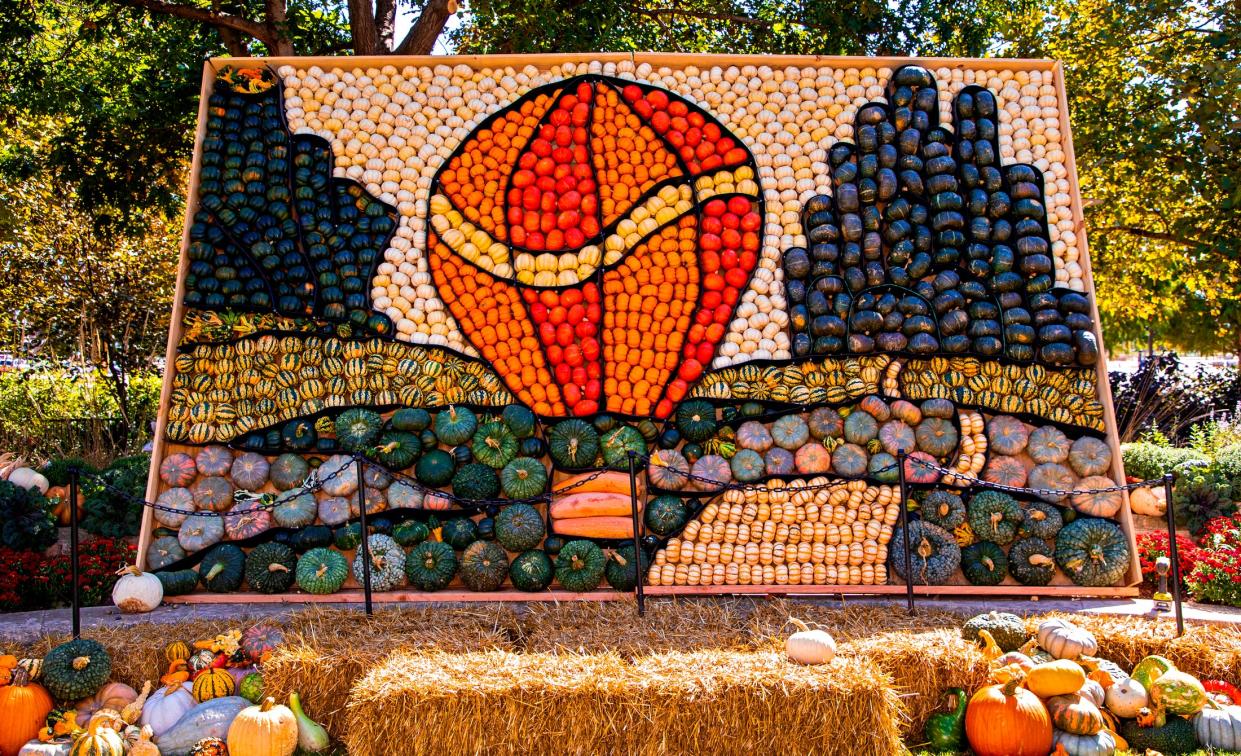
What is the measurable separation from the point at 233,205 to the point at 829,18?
7452 mm

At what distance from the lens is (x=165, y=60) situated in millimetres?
11258

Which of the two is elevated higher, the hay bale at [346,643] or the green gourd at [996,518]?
the green gourd at [996,518]

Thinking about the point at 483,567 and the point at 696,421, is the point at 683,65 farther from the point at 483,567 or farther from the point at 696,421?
the point at 483,567

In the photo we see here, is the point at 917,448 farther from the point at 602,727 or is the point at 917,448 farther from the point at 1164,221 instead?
the point at 1164,221

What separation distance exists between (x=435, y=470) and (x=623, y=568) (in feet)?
5.24

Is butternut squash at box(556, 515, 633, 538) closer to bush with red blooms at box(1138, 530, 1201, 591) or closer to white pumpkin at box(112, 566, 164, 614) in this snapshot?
white pumpkin at box(112, 566, 164, 614)

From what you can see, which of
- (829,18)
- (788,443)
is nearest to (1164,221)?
(829,18)

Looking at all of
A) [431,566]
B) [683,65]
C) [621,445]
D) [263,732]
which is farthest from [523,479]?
Answer: [683,65]

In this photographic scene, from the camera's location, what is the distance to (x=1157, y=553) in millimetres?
7672

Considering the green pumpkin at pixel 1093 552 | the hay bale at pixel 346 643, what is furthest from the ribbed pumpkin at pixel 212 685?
the green pumpkin at pixel 1093 552

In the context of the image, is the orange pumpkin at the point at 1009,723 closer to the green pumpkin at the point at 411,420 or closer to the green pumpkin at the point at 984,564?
the green pumpkin at the point at 984,564

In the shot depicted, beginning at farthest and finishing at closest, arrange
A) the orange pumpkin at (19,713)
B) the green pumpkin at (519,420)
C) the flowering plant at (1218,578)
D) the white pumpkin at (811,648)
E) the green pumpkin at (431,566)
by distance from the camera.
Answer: the green pumpkin at (519,420)
the green pumpkin at (431,566)
the flowering plant at (1218,578)
the orange pumpkin at (19,713)
the white pumpkin at (811,648)

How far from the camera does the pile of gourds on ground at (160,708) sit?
5.04 m

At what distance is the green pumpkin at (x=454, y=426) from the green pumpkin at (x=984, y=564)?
382 centimetres
